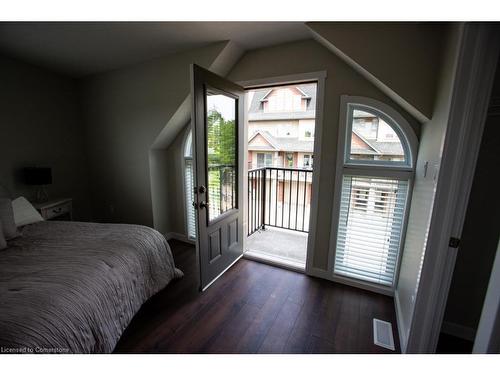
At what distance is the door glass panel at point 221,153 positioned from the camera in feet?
6.86

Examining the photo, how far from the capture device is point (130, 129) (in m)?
2.97

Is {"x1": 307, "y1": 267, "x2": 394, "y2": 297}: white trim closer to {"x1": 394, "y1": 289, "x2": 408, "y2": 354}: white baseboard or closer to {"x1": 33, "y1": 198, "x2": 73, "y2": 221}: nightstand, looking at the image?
{"x1": 394, "y1": 289, "x2": 408, "y2": 354}: white baseboard

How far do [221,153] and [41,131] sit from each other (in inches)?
102

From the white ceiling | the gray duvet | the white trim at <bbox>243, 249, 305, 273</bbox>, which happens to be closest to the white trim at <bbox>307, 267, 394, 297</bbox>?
the white trim at <bbox>243, 249, 305, 273</bbox>

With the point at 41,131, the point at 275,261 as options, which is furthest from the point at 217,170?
the point at 41,131

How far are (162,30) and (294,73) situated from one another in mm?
1255

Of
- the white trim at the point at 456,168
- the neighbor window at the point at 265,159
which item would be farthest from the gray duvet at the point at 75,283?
the neighbor window at the point at 265,159

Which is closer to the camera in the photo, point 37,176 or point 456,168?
point 456,168

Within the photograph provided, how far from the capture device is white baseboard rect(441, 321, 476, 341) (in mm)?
1691

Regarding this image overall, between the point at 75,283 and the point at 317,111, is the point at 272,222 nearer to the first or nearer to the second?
the point at 317,111

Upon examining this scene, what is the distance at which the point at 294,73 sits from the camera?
2.14 metres

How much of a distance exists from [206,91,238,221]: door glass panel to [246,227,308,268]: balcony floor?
89 cm

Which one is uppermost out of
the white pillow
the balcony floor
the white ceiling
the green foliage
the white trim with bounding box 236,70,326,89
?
the white ceiling
